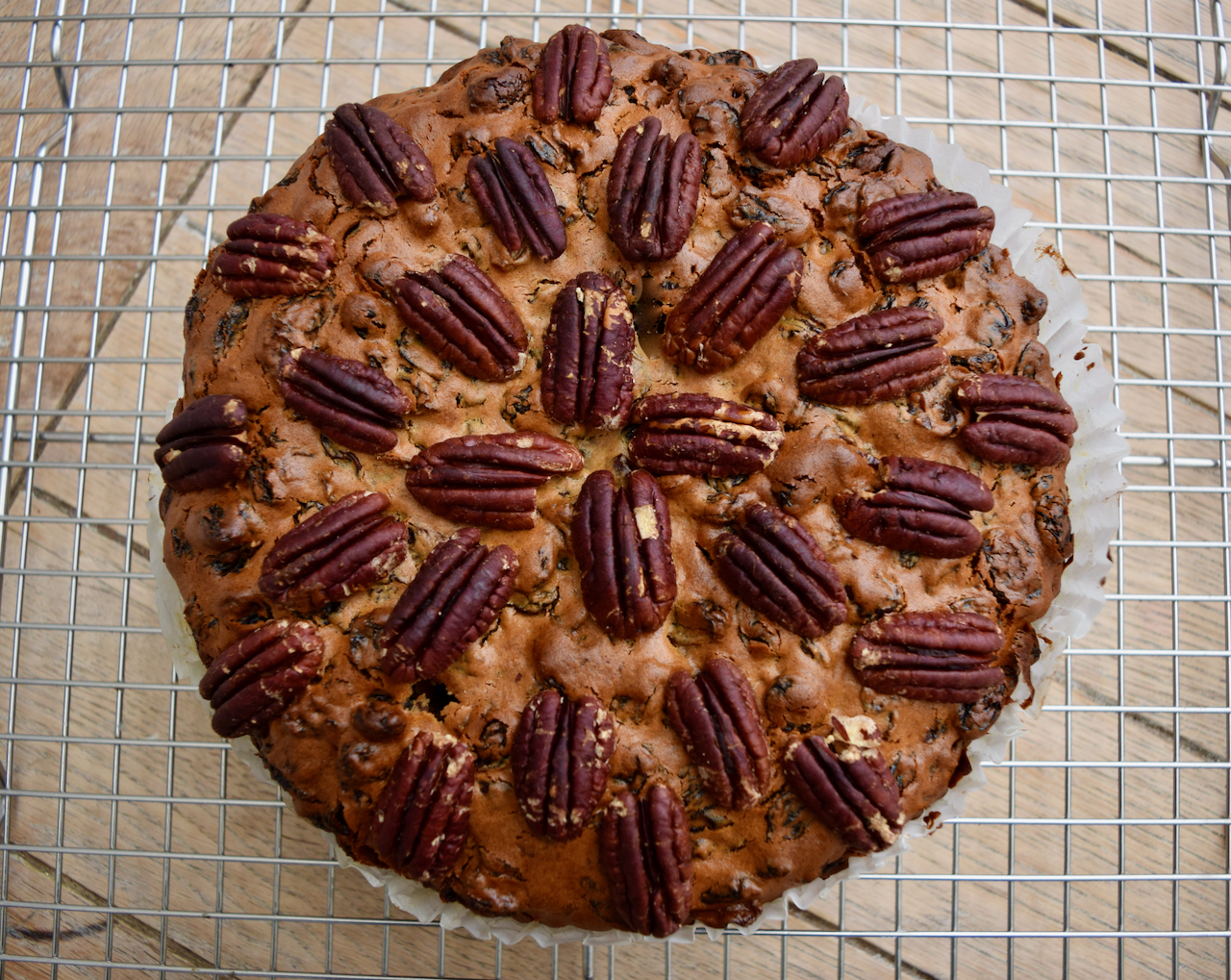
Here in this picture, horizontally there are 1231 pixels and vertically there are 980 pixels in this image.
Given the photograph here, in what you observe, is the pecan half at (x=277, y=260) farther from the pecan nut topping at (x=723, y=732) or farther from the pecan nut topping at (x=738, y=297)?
the pecan nut topping at (x=723, y=732)

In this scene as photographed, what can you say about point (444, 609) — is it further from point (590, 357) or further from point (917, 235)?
point (917, 235)

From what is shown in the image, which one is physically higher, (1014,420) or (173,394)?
(1014,420)

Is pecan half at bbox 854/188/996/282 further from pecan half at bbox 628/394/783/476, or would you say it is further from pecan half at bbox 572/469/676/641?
pecan half at bbox 572/469/676/641

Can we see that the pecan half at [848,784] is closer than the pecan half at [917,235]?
Yes

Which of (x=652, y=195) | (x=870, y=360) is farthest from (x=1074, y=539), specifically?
(x=652, y=195)

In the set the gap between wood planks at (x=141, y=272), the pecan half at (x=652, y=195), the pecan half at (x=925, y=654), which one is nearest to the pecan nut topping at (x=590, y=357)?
the pecan half at (x=652, y=195)

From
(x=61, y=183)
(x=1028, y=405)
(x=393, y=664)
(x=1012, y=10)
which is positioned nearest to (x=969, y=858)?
(x=1028, y=405)

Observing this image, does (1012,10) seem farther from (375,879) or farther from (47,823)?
(47,823)
